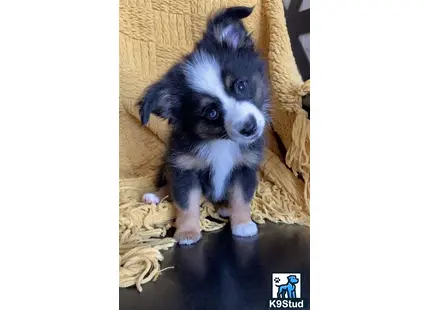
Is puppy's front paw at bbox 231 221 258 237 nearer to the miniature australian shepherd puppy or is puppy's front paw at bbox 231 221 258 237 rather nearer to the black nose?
the miniature australian shepherd puppy

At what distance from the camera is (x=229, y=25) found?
6.08 feet

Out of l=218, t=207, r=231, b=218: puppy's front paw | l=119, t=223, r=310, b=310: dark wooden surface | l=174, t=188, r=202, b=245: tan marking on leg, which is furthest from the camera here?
l=218, t=207, r=231, b=218: puppy's front paw

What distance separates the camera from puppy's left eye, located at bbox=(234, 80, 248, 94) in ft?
5.83

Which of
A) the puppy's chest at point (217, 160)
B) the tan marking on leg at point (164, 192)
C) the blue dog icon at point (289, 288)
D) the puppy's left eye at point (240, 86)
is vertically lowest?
the blue dog icon at point (289, 288)

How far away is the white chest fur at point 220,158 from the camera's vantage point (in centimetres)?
188

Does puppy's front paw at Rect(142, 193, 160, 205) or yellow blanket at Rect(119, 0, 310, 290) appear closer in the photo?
yellow blanket at Rect(119, 0, 310, 290)

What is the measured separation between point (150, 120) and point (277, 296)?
75 cm

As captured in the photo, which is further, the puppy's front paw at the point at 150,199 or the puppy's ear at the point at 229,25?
the puppy's front paw at the point at 150,199

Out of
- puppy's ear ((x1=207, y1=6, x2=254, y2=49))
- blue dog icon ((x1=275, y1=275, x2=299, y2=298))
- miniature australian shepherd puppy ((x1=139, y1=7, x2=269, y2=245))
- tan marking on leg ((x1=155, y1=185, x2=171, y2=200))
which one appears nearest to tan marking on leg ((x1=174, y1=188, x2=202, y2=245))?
miniature australian shepherd puppy ((x1=139, y1=7, x2=269, y2=245))

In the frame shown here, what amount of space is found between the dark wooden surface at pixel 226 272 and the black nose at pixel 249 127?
384 millimetres

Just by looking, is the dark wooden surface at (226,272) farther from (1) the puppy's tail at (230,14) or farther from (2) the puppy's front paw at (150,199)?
(1) the puppy's tail at (230,14)

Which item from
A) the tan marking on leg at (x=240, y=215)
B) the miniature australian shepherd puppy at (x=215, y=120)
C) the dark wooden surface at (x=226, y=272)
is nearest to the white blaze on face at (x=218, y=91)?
the miniature australian shepherd puppy at (x=215, y=120)

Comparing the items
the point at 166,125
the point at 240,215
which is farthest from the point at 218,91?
the point at 240,215

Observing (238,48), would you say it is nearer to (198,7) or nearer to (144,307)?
(198,7)
